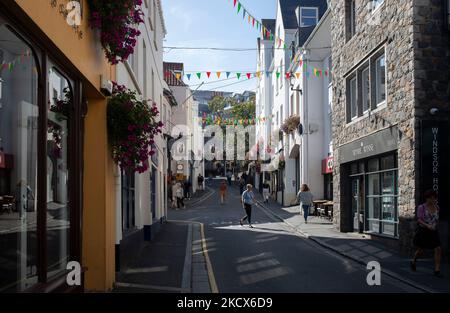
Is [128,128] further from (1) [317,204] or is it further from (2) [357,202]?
(1) [317,204]

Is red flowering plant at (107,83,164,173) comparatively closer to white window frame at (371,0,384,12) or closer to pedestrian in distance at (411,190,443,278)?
pedestrian in distance at (411,190,443,278)

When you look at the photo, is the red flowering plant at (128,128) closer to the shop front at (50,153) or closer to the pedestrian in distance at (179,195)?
the shop front at (50,153)

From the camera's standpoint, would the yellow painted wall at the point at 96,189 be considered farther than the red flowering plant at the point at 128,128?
No

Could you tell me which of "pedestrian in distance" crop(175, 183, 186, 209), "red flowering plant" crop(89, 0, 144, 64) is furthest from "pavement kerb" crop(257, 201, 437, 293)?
"pedestrian in distance" crop(175, 183, 186, 209)

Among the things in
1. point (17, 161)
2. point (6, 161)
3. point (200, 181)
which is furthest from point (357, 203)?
point (200, 181)

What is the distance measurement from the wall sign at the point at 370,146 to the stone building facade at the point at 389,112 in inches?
1.1

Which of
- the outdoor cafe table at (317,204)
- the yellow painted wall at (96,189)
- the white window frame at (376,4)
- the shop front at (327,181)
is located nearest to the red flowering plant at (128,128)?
the yellow painted wall at (96,189)

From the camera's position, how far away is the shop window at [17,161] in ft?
15.8

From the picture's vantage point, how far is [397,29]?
14.2 meters

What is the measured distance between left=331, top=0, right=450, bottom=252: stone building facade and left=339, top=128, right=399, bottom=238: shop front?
3 centimetres
